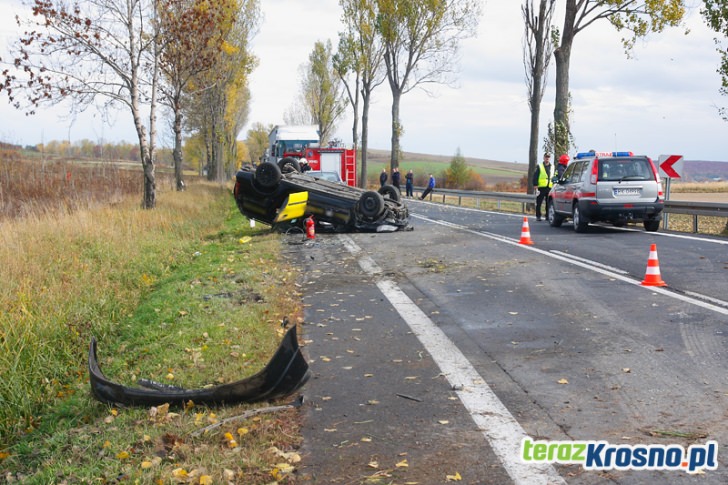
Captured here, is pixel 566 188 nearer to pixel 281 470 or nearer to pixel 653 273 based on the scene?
pixel 653 273

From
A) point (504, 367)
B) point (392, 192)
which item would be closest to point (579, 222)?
point (392, 192)

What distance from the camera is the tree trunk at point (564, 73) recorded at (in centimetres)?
2744

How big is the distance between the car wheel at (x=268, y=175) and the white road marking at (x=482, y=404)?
8378mm

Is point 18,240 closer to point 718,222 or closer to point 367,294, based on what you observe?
point 367,294

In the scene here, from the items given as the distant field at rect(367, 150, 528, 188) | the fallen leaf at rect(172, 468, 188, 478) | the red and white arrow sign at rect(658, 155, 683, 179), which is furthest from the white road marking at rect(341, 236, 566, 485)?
the distant field at rect(367, 150, 528, 188)

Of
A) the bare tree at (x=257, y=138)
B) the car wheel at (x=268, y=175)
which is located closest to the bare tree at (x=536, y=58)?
the car wheel at (x=268, y=175)

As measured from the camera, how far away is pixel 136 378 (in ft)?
19.4

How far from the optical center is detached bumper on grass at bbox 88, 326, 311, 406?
4.91m

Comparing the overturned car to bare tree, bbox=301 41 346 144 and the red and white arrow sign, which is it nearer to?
the red and white arrow sign

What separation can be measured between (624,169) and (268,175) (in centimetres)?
821

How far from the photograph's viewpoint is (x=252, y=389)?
4918 millimetres

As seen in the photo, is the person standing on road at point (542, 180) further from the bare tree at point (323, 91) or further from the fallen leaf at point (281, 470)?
the bare tree at point (323, 91)

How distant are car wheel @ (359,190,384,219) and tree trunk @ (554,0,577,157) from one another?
14.2 meters

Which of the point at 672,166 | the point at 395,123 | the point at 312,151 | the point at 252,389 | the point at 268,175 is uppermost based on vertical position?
the point at 395,123
